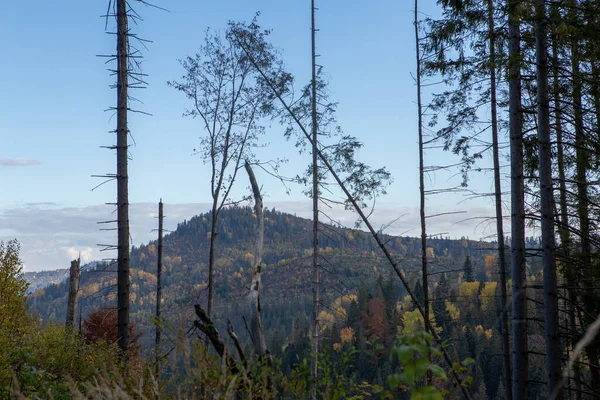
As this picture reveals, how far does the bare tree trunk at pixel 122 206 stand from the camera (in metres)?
10.3

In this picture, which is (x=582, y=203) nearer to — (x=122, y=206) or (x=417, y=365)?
(x=122, y=206)

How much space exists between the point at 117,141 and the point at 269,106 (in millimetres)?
6728

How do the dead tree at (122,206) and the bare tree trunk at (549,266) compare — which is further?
the dead tree at (122,206)

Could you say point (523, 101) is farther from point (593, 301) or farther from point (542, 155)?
point (593, 301)

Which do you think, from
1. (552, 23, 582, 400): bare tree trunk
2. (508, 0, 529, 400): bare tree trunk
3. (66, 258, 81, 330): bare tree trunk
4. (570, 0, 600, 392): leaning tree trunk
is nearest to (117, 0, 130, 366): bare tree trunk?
(508, 0, 529, 400): bare tree trunk

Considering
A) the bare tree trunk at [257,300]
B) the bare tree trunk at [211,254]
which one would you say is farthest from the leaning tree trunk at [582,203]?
the bare tree trunk at [211,254]

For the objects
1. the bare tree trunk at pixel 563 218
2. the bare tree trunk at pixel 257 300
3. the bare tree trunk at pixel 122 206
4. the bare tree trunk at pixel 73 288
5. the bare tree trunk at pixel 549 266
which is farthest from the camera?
the bare tree trunk at pixel 73 288

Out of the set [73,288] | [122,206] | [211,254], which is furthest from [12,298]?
[73,288]

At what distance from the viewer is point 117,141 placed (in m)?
10.6

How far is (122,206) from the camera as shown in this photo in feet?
34.4

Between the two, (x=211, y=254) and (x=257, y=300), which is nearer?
(x=257, y=300)

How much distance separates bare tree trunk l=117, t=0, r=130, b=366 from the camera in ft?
33.9

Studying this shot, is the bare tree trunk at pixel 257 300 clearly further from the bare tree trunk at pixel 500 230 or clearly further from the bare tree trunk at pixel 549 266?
the bare tree trunk at pixel 500 230

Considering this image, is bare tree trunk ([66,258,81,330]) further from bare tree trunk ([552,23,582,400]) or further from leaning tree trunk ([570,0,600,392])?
leaning tree trunk ([570,0,600,392])
